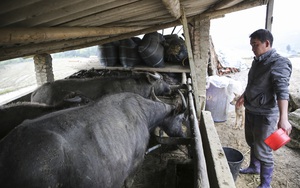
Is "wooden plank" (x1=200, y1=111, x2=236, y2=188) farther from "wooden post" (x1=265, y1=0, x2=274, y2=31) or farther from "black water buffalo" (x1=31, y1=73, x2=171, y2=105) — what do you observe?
"wooden post" (x1=265, y1=0, x2=274, y2=31)

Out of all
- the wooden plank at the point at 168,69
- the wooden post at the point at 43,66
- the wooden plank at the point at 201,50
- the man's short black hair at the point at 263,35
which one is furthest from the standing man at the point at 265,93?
the wooden post at the point at 43,66

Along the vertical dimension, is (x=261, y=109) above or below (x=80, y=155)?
below

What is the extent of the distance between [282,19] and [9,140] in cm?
3583

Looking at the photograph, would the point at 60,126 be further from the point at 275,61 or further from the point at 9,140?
the point at 275,61

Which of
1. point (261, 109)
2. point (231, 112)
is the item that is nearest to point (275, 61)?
point (261, 109)

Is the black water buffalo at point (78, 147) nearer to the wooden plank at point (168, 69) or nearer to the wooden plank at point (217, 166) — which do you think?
the wooden plank at point (217, 166)

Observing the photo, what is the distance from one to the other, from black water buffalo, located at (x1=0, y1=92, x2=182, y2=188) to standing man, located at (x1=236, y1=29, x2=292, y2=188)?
83.0 inches

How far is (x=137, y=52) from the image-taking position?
23.8 feet

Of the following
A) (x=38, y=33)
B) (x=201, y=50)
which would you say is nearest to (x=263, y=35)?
(x=201, y=50)

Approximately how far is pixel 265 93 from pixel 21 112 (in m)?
3.67

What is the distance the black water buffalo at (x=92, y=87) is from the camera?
4.45m

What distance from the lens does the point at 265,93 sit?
3.71m

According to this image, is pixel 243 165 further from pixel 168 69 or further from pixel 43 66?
pixel 43 66

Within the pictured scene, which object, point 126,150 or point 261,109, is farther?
point 261,109
